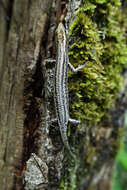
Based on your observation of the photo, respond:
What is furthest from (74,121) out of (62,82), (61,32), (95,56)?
(61,32)

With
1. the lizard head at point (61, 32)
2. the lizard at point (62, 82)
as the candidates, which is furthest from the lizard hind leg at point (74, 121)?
the lizard head at point (61, 32)

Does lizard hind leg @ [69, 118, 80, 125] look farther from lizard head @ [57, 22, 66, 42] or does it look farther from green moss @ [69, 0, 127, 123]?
lizard head @ [57, 22, 66, 42]

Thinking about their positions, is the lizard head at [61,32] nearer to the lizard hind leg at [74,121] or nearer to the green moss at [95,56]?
the green moss at [95,56]

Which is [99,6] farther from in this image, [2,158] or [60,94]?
[2,158]

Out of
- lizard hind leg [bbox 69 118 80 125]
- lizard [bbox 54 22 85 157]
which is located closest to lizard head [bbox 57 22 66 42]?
lizard [bbox 54 22 85 157]

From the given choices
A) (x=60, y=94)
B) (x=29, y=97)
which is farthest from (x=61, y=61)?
(x=29, y=97)
